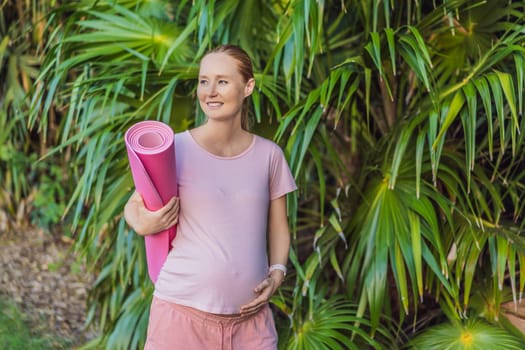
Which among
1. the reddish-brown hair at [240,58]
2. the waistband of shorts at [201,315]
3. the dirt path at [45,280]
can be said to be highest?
the reddish-brown hair at [240,58]

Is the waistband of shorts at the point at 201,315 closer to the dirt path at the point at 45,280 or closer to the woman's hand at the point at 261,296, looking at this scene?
the woman's hand at the point at 261,296

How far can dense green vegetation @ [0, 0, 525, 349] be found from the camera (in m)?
2.68

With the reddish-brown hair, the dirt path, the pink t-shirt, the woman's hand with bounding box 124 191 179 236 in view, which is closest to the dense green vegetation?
the dirt path

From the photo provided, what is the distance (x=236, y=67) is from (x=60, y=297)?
3.15 meters

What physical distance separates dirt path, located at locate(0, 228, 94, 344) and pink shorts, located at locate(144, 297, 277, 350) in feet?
7.15

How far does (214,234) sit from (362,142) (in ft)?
6.03

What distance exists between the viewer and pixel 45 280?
4738mm

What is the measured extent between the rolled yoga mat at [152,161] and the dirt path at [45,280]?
7.55 ft

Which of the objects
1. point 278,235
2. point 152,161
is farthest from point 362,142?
point 152,161

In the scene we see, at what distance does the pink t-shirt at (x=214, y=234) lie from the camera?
1767mm

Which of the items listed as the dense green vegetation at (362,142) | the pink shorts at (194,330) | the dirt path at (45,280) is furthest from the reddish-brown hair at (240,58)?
the dirt path at (45,280)

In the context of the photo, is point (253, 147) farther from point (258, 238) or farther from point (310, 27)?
point (310, 27)

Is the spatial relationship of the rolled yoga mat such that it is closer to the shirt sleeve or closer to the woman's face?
the woman's face

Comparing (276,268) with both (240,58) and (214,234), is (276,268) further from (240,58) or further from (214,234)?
(240,58)
